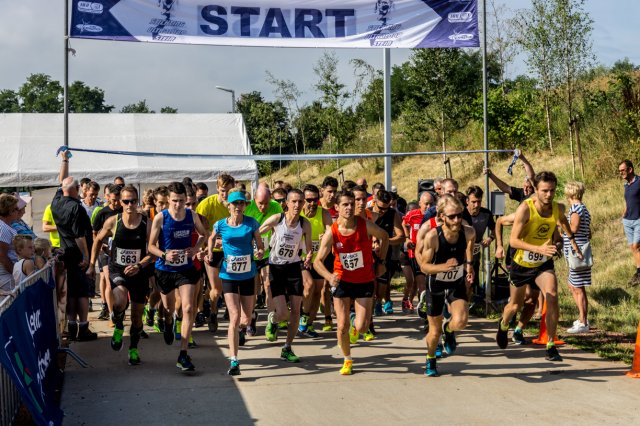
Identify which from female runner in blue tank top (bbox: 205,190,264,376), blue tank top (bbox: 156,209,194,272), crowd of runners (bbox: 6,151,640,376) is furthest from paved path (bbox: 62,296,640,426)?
blue tank top (bbox: 156,209,194,272)

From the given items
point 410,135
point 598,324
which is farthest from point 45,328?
point 410,135

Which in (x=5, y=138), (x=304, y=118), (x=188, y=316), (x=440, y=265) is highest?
(x=304, y=118)

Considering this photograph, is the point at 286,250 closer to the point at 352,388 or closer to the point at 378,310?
the point at 352,388

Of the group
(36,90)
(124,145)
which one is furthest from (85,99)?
(124,145)

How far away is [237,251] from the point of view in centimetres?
873

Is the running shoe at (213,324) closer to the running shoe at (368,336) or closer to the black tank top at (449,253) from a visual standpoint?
the running shoe at (368,336)

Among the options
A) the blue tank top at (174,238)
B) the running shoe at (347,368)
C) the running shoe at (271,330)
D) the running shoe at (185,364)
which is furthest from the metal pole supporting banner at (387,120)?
the running shoe at (185,364)

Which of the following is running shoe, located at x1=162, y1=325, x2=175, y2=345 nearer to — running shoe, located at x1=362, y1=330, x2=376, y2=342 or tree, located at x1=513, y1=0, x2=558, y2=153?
running shoe, located at x1=362, y1=330, x2=376, y2=342

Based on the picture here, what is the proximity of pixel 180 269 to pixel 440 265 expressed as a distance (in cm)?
288

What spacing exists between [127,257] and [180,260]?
2.76 feet

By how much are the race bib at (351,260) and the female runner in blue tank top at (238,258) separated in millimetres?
893

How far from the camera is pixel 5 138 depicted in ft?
70.8

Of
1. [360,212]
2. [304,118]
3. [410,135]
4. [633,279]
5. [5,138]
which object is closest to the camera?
[360,212]

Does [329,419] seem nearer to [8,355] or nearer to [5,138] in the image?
[8,355]
